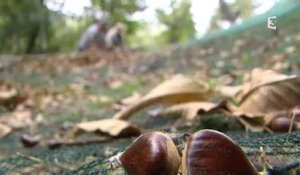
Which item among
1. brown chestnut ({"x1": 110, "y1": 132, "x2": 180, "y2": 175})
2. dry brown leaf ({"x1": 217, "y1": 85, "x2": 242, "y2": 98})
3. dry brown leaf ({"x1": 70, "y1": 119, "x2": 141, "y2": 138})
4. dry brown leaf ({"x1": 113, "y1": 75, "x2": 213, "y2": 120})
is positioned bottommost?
dry brown leaf ({"x1": 70, "y1": 119, "x2": 141, "y2": 138})

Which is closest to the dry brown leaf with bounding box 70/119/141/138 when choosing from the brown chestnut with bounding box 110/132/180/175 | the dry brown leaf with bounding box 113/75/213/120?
the dry brown leaf with bounding box 113/75/213/120

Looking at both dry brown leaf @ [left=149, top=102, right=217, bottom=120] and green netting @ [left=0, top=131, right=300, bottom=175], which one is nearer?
green netting @ [left=0, top=131, right=300, bottom=175]

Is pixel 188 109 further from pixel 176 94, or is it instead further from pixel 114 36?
pixel 114 36

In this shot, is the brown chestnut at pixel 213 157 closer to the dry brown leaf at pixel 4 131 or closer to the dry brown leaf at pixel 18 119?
the dry brown leaf at pixel 4 131

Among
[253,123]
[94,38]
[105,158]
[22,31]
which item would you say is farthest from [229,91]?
[22,31]

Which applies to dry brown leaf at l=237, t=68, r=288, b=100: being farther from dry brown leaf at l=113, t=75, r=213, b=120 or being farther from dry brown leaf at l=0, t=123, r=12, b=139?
dry brown leaf at l=0, t=123, r=12, b=139

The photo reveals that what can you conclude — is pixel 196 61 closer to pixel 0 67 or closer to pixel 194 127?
pixel 0 67

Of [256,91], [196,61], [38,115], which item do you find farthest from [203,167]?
[196,61]

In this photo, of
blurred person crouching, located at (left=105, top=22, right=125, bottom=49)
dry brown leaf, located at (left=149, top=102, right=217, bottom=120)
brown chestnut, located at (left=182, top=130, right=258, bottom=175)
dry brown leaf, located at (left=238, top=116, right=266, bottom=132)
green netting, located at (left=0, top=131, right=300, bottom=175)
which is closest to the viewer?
brown chestnut, located at (left=182, top=130, right=258, bottom=175)
